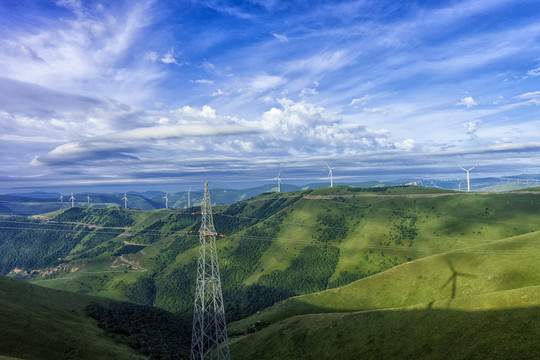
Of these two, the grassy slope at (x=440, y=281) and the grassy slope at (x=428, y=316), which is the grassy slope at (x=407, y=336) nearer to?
the grassy slope at (x=428, y=316)

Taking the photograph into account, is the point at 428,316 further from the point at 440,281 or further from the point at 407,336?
the point at 440,281

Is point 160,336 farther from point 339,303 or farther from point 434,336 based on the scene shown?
point 434,336

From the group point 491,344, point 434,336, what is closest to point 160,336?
point 434,336

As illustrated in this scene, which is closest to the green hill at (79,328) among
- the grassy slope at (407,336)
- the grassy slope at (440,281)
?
the grassy slope at (407,336)

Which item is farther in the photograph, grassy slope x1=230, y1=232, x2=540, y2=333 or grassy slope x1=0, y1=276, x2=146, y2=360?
grassy slope x1=230, y1=232, x2=540, y2=333

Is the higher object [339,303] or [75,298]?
[75,298]

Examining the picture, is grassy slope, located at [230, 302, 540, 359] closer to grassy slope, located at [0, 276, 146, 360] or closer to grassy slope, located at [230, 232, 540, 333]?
grassy slope, located at [230, 232, 540, 333]

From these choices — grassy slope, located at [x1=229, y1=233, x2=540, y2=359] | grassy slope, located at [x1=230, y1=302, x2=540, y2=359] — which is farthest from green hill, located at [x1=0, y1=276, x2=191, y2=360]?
grassy slope, located at [x1=230, y1=302, x2=540, y2=359]

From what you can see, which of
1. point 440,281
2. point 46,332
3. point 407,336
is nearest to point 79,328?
point 46,332
